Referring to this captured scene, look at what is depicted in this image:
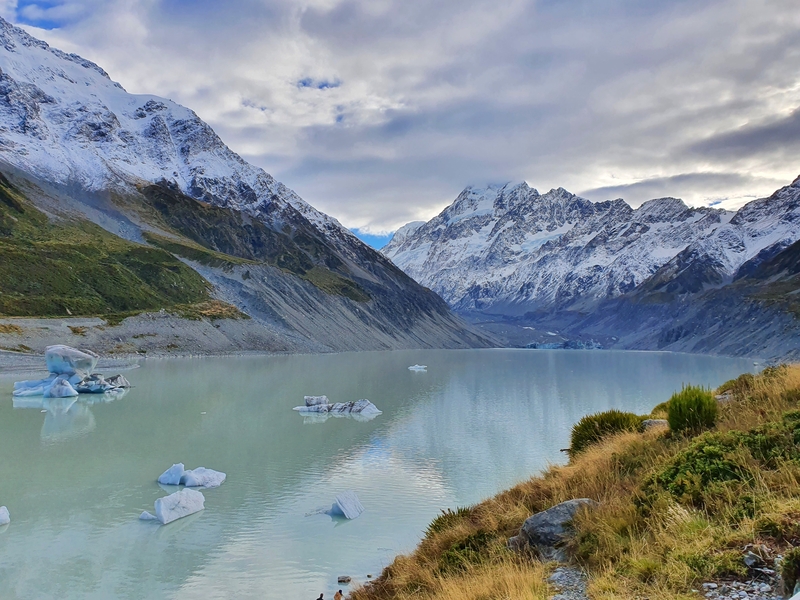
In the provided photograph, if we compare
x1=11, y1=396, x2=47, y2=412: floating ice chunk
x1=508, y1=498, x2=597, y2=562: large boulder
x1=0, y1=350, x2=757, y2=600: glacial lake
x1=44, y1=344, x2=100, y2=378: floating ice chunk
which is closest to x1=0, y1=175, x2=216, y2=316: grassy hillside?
x1=44, y1=344, x2=100, y2=378: floating ice chunk

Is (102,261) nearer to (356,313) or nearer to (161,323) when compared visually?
(161,323)

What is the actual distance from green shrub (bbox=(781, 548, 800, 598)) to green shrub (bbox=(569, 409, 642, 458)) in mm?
9920

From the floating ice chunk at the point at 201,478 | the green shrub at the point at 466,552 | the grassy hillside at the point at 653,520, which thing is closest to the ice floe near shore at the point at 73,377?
the floating ice chunk at the point at 201,478

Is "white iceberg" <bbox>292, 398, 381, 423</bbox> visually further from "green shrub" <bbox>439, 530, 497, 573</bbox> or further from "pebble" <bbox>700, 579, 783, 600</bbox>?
"pebble" <bbox>700, 579, 783, 600</bbox>

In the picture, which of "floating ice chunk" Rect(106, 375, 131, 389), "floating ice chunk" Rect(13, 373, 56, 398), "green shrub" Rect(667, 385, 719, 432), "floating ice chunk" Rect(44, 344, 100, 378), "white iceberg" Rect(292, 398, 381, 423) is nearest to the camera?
"green shrub" Rect(667, 385, 719, 432)

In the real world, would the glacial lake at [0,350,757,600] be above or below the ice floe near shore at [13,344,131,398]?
below

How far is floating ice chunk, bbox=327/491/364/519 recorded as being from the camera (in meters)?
18.7

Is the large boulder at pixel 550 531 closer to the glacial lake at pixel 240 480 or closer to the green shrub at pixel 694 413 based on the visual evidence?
the green shrub at pixel 694 413

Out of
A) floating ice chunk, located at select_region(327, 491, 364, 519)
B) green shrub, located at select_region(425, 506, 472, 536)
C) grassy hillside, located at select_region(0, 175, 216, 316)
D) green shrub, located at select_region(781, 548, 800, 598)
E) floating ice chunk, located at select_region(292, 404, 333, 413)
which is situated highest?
grassy hillside, located at select_region(0, 175, 216, 316)

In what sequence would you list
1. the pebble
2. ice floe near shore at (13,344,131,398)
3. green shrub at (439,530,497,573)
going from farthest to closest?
ice floe near shore at (13,344,131,398) < green shrub at (439,530,497,573) < the pebble

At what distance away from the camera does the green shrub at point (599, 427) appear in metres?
15.6

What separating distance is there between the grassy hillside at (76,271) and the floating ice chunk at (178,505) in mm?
82430

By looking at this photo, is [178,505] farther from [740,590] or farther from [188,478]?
[740,590]

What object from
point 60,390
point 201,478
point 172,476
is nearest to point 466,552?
point 201,478
